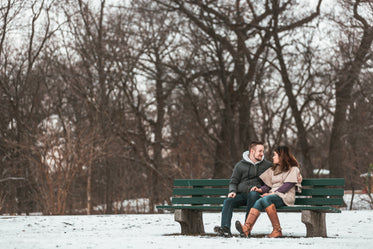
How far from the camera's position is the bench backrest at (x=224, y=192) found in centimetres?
779

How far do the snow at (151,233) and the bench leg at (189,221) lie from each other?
0.21m

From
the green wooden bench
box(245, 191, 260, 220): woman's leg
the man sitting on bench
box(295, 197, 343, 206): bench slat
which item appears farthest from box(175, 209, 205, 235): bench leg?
box(295, 197, 343, 206): bench slat

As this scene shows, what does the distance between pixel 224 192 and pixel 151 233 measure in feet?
4.24

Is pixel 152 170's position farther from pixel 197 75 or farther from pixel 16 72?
pixel 16 72

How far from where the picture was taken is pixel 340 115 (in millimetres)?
20141

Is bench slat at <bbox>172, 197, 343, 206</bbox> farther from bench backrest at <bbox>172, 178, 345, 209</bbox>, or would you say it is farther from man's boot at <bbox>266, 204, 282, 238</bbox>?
man's boot at <bbox>266, 204, 282, 238</bbox>

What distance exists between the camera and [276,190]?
780 cm

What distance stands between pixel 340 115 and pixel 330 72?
1.73 meters

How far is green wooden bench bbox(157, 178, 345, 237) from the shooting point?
7.75 m

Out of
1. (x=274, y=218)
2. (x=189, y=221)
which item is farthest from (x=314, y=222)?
(x=189, y=221)

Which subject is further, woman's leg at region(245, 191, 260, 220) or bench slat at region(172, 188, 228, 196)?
bench slat at region(172, 188, 228, 196)

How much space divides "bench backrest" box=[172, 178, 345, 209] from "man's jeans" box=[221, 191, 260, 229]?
19cm

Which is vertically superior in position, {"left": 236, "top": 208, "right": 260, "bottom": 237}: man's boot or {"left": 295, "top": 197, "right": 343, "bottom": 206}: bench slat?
{"left": 295, "top": 197, "right": 343, "bottom": 206}: bench slat

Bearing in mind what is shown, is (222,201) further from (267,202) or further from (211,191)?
(267,202)
